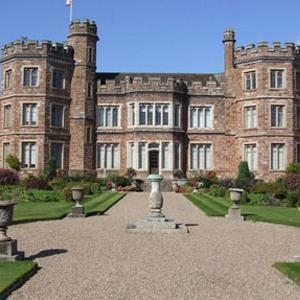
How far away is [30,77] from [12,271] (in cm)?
3357

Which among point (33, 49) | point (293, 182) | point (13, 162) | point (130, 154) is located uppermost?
point (33, 49)

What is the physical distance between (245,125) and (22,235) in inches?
1182

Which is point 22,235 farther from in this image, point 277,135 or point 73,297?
point 277,135

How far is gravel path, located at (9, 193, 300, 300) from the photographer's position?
28.3ft

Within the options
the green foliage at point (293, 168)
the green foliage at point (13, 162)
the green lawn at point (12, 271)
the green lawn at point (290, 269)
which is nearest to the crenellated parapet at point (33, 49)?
the green foliage at point (13, 162)

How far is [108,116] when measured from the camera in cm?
4416

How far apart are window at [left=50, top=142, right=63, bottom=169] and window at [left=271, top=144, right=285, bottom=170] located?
16286mm

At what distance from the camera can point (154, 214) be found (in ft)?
56.2

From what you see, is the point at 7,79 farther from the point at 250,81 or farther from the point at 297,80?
the point at 297,80

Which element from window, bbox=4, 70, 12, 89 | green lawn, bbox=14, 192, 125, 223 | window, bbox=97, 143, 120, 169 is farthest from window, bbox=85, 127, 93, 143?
green lawn, bbox=14, 192, 125, 223

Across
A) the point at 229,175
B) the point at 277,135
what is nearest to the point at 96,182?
the point at 229,175

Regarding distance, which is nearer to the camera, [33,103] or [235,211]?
[235,211]

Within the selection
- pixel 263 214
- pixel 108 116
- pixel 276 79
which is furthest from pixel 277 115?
pixel 263 214

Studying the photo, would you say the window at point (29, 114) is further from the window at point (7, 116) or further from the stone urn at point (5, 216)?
the stone urn at point (5, 216)
